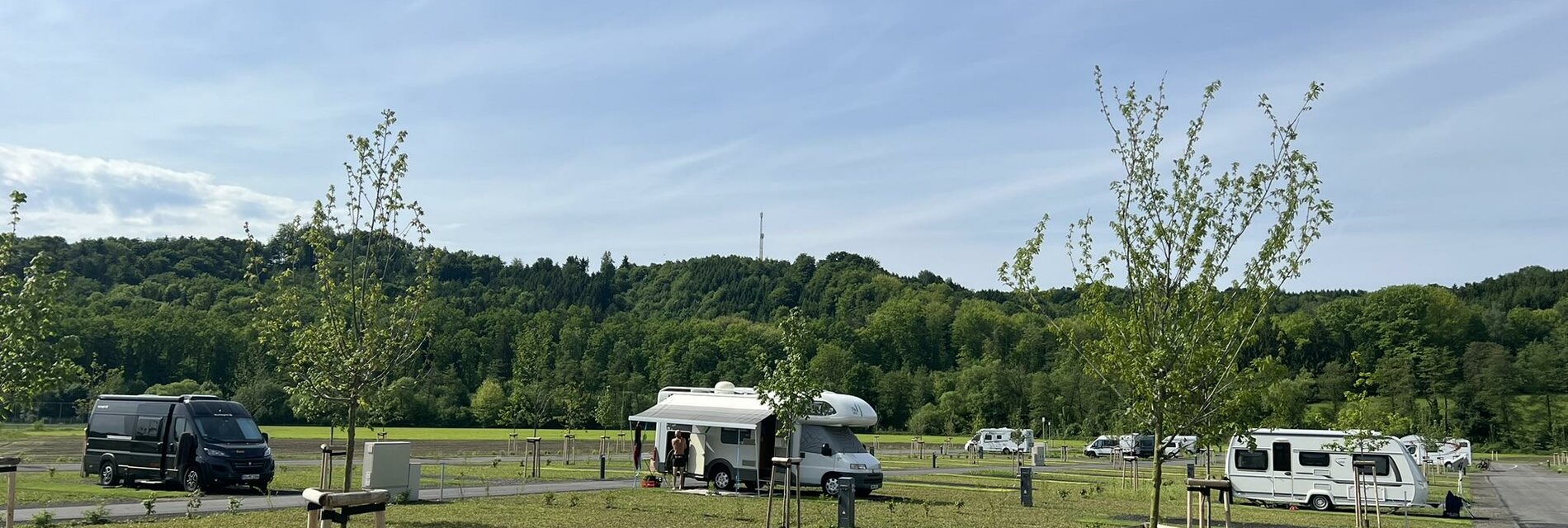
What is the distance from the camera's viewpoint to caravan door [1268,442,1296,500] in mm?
29109

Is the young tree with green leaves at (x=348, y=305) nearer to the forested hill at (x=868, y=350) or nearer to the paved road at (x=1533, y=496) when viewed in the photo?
the paved road at (x=1533, y=496)

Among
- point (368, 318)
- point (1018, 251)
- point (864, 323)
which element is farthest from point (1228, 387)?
point (864, 323)

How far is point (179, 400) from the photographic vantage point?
2548 centimetres

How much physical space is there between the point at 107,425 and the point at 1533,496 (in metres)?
40.6

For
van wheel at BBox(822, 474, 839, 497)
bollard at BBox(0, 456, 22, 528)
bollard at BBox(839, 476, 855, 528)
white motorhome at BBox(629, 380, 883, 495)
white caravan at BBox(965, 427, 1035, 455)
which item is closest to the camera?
bollard at BBox(0, 456, 22, 528)

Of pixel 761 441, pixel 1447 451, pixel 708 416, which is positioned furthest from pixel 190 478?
pixel 1447 451

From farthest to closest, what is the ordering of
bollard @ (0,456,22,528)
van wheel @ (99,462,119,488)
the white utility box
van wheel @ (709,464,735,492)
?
van wheel @ (709,464,735,492) → van wheel @ (99,462,119,488) → the white utility box → bollard @ (0,456,22,528)

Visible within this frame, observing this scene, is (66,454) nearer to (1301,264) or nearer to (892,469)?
(892,469)

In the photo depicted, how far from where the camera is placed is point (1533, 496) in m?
36.0

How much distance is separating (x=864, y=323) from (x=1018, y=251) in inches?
5682

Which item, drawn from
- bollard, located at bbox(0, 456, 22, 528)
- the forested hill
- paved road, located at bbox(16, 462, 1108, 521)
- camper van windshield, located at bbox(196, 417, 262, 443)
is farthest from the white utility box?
the forested hill

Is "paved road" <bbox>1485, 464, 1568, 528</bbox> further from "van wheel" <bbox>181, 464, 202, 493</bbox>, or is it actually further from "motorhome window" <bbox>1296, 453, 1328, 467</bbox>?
"van wheel" <bbox>181, 464, 202, 493</bbox>

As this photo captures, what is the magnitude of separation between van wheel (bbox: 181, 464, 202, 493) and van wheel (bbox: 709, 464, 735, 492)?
11393 millimetres

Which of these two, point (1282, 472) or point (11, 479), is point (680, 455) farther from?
point (11, 479)
